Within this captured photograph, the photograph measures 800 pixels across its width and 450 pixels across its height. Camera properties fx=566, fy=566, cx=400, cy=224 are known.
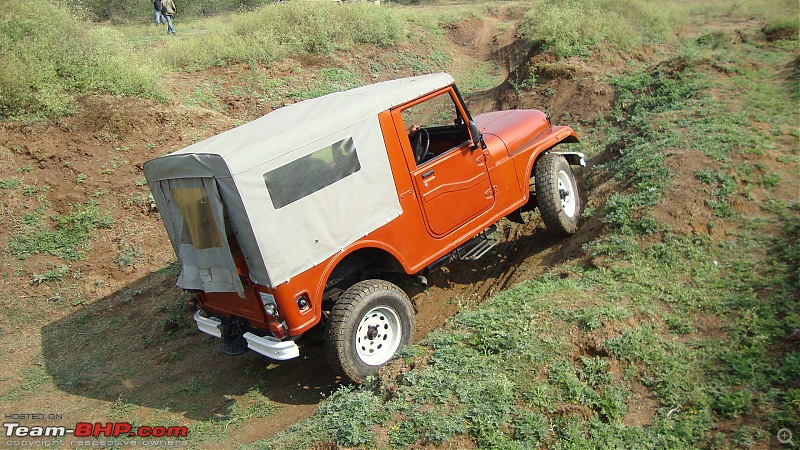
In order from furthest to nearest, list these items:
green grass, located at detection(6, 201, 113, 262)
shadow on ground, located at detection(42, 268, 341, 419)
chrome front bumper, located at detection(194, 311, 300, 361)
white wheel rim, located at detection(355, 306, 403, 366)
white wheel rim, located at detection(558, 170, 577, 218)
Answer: green grass, located at detection(6, 201, 113, 262), white wheel rim, located at detection(558, 170, 577, 218), shadow on ground, located at detection(42, 268, 341, 419), white wheel rim, located at detection(355, 306, 403, 366), chrome front bumper, located at detection(194, 311, 300, 361)

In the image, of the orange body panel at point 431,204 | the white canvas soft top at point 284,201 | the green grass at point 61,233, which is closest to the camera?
the white canvas soft top at point 284,201

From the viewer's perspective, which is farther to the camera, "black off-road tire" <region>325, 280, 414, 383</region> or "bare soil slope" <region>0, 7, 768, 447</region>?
"bare soil slope" <region>0, 7, 768, 447</region>

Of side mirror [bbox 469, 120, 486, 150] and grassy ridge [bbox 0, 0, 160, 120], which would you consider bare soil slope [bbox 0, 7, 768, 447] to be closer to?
grassy ridge [bbox 0, 0, 160, 120]

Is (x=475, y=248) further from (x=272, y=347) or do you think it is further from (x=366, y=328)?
(x=272, y=347)

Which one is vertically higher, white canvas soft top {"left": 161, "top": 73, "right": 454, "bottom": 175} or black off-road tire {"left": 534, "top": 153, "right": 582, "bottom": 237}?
white canvas soft top {"left": 161, "top": 73, "right": 454, "bottom": 175}

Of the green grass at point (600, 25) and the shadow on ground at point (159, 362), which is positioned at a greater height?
the green grass at point (600, 25)

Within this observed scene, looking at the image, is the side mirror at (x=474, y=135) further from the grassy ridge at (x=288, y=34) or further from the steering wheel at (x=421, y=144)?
the grassy ridge at (x=288, y=34)

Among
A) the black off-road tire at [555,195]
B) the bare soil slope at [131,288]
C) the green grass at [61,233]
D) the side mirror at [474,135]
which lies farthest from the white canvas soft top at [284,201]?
the green grass at [61,233]

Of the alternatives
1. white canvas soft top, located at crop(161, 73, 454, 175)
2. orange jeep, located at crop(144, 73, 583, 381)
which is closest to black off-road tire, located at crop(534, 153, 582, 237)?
orange jeep, located at crop(144, 73, 583, 381)

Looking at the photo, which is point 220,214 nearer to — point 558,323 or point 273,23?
point 558,323

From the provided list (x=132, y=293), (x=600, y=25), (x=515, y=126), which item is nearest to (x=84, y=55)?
(x=132, y=293)

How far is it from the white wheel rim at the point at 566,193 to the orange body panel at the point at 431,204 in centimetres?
47

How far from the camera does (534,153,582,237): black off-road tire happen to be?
626cm

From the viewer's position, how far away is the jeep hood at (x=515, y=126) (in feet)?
20.1
